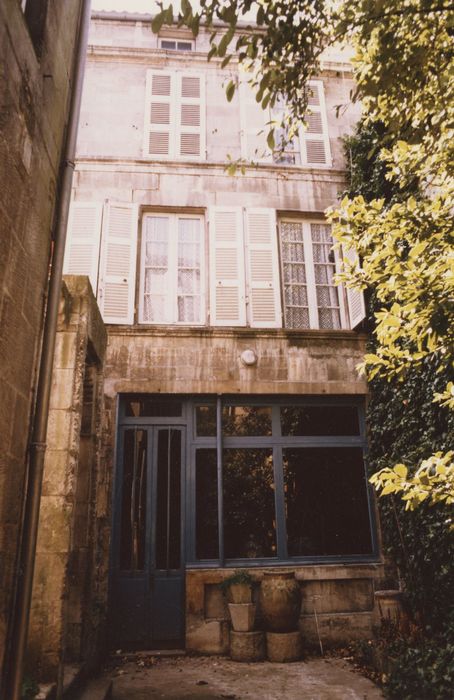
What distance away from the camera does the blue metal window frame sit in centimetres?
690

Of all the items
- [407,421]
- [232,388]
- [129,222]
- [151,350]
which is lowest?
[407,421]

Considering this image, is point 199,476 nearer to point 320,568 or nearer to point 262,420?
point 262,420

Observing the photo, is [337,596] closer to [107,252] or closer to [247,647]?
[247,647]

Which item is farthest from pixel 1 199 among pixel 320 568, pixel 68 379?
pixel 320 568

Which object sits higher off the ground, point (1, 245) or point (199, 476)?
point (1, 245)

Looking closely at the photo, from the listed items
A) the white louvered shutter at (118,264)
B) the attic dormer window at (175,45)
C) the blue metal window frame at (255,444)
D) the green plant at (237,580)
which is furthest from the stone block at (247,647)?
the attic dormer window at (175,45)

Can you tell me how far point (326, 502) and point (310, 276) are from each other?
3.48m

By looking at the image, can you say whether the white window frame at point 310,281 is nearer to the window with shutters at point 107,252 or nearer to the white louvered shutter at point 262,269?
the white louvered shutter at point 262,269

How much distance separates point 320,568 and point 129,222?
575 centimetres

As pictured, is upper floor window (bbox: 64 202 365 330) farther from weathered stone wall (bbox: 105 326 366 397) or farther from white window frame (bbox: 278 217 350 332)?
weathered stone wall (bbox: 105 326 366 397)

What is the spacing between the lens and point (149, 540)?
267 inches

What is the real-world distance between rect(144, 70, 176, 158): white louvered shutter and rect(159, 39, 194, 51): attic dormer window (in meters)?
1.06

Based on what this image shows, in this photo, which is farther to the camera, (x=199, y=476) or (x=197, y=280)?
(x=197, y=280)

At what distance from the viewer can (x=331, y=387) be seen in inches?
298
